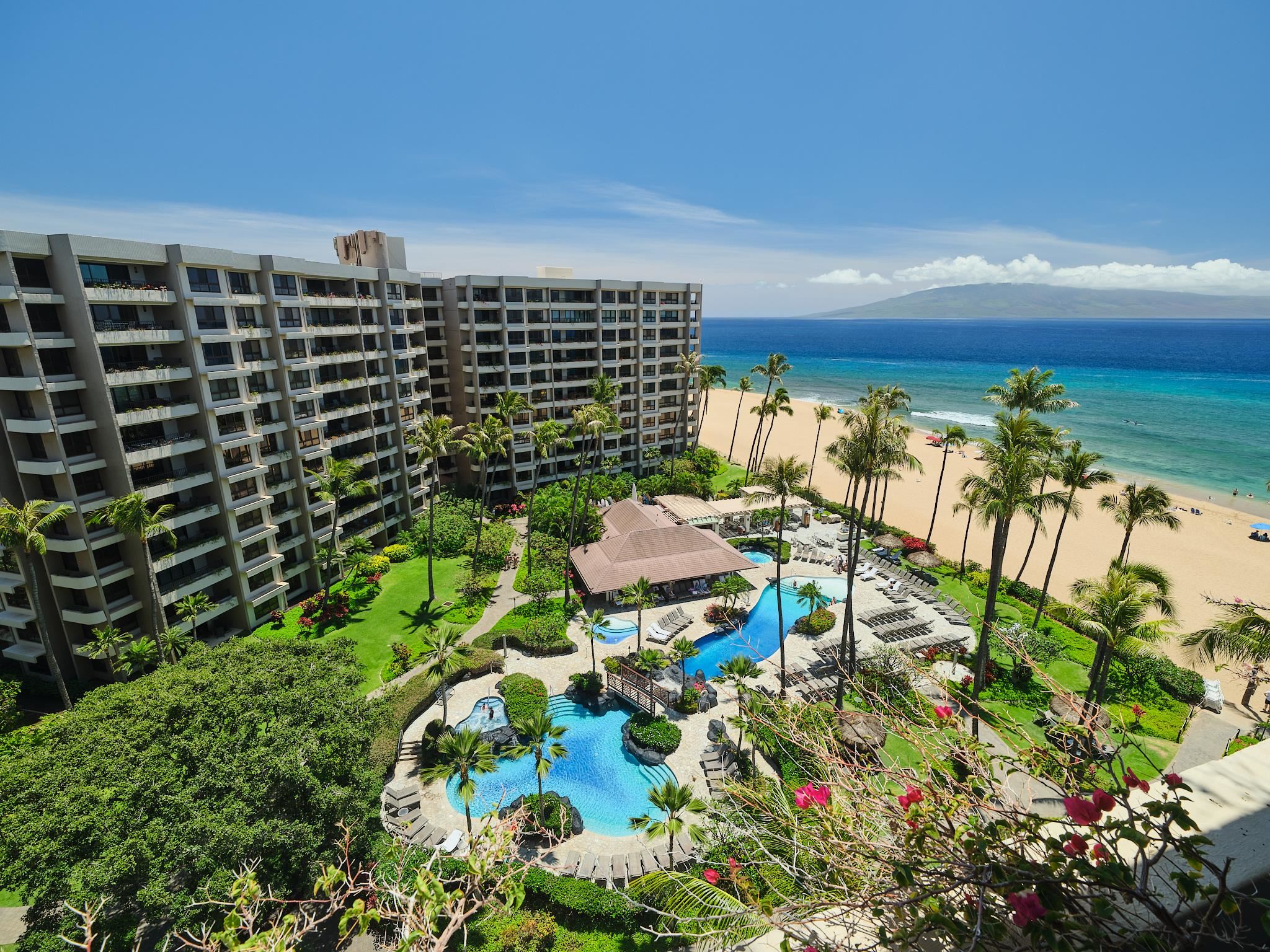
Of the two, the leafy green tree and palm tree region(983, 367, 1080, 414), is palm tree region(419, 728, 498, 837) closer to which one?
the leafy green tree

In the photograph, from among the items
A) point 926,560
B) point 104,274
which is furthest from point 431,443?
point 926,560

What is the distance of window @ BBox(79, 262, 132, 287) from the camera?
32.7 m

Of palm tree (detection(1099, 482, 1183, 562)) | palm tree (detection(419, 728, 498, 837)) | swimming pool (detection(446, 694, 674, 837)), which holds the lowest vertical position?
swimming pool (detection(446, 694, 674, 837))

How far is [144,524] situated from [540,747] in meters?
25.7

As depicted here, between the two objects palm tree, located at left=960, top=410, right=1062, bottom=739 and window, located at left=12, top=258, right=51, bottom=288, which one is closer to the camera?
window, located at left=12, top=258, right=51, bottom=288

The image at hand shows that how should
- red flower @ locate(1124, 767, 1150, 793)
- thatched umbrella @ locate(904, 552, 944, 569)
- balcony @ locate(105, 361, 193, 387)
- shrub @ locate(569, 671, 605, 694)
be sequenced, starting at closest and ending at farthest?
red flower @ locate(1124, 767, 1150, 793)
balcony @ locate(105, 361, 193, 387)
shrub @ locate(569, 671, 605, 694)
thatched umbrella @ locate(904, 552, 944, 569)

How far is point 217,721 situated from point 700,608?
3221 cm

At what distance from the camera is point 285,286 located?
44.7 m

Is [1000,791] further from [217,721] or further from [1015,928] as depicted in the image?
[217,721]

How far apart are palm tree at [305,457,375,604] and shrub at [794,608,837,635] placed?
3437 cm

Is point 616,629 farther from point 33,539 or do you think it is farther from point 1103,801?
point 1103,801

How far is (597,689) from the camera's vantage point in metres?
36.8

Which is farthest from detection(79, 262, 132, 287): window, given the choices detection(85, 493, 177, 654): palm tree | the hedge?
the hedge

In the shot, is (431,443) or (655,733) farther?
(431,443)
